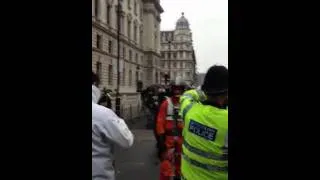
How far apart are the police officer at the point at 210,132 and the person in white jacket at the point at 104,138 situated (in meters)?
0.52

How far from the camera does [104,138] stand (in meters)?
3.26

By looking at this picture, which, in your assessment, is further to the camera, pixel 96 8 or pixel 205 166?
pixel 96 8

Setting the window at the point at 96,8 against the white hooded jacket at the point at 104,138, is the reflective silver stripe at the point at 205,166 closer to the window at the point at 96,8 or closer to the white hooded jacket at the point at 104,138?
the white hooded jacket at the point at 104,138

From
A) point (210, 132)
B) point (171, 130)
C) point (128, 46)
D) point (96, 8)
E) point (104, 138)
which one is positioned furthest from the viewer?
point (128, 46)

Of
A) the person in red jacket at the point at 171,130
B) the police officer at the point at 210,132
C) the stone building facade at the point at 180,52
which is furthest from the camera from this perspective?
the stone building facade at the point at 180,52

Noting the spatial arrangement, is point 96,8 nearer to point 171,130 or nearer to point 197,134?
point 171,130

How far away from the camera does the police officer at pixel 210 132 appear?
2674 mm

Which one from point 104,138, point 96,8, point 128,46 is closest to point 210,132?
point 104,138

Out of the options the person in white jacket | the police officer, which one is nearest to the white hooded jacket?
the person in white jacket

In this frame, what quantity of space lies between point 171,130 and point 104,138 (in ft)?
10.1

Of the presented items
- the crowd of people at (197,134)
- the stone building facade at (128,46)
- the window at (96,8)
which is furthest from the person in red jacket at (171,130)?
the window at (96,8)
